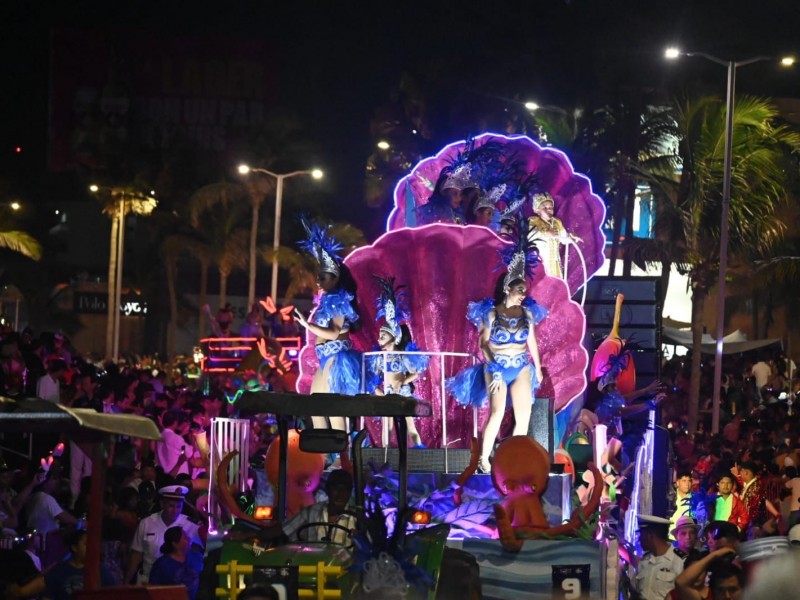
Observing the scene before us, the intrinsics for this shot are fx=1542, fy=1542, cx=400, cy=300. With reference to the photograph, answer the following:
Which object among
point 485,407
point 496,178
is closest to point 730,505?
point 485,407

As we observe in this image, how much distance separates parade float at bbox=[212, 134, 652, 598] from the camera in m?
13.2

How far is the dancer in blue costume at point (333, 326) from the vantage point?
16.3 meters

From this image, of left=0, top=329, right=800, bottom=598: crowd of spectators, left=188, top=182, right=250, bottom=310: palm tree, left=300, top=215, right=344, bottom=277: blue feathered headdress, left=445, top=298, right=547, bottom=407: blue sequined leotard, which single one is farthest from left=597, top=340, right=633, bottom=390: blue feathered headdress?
left=188, top=182, right=250, bottom=310: palm tree

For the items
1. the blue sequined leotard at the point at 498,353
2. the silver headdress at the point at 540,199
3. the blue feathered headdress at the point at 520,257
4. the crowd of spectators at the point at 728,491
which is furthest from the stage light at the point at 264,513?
the silver headdress at the point at 540,199

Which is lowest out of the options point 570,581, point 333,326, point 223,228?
point 570,581

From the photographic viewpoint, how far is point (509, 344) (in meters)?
15.8

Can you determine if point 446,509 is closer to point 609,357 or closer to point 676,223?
point 609,357

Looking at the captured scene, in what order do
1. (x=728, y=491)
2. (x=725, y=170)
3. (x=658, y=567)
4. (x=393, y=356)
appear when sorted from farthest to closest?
(x=725, y=170) < (x=728, y=491) < (x=393, y=356) < (x=658, y=567)

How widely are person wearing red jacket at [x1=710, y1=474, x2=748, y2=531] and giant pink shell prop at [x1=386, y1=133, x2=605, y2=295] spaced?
3.18 meters

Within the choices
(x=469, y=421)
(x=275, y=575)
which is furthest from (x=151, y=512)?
(x=275, y=575)

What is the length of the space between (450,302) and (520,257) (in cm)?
240

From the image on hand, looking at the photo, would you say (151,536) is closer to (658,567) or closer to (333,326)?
(333,326)

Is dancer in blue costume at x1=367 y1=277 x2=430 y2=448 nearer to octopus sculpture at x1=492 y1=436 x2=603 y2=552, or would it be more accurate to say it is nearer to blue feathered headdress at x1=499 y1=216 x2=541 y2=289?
blue feathered headdress at x1=499 y1=216 x2=541 y2=289

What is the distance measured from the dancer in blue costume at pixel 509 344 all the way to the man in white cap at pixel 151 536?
3.25 metres
